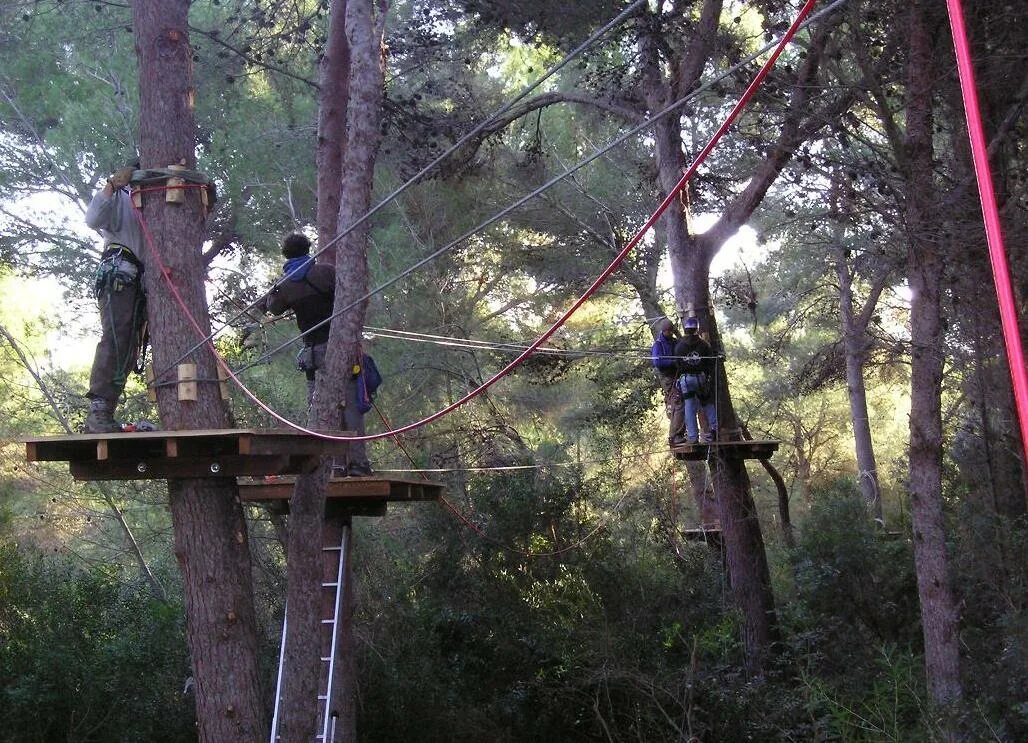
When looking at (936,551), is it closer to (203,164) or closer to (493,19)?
(493,19)

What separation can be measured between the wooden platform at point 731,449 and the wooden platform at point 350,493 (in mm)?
2911

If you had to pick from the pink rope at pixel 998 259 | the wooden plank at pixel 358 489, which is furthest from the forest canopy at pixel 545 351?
the pink rope at pixel 998 259

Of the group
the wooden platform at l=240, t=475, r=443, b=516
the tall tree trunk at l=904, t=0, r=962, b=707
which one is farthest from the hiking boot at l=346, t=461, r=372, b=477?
the tall tree trunk at l=904, t=0, r=962, b=707

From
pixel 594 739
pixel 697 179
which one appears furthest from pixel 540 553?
pixel 697 179

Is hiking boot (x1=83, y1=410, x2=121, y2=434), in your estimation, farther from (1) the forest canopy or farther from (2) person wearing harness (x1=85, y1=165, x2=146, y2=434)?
(1) the forest canopy

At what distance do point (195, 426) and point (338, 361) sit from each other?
922 millimetres

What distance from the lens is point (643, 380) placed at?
15.9 meters

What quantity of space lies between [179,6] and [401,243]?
7.76m

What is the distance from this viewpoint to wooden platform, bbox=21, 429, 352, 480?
5012mm

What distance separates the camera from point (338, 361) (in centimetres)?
627

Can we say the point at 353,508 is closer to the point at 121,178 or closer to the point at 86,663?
the point at 121,178

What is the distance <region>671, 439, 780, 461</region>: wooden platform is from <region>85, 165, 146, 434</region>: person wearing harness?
5325 millimetres

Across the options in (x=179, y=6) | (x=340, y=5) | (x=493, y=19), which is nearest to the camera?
(x=179, y=6)

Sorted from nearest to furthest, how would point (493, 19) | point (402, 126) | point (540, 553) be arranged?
point (402, 126) → point (493, 19) → point (540, 553)
